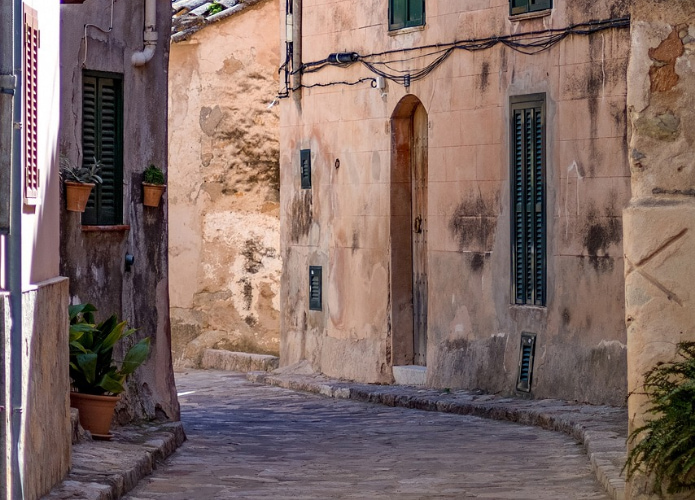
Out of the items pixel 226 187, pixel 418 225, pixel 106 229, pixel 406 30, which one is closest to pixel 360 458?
pixel 106 229

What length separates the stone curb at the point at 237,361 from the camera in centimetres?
2028

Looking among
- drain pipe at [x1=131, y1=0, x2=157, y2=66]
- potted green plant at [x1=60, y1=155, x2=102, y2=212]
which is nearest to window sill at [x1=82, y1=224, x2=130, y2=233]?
potted green plant at [x1=60, y1=155, x2=102, y2=212]

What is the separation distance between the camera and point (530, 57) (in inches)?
586

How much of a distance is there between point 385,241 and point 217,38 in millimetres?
5380

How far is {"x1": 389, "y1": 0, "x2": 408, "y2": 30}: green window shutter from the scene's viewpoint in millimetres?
16797

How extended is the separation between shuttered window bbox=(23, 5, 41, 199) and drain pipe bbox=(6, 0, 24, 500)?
1.27 ft

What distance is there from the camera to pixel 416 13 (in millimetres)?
16641

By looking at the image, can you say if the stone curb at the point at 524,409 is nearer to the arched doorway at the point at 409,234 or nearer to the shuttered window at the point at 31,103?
the arched doorway at the point at 409,234

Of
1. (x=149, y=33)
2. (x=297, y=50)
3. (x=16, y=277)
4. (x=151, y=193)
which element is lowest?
(x=16, y=277)

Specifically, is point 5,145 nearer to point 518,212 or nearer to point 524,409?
point 524,409

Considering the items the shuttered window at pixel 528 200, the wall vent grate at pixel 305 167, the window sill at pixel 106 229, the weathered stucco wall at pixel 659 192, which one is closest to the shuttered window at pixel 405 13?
the shuttered window at pixel 528 200

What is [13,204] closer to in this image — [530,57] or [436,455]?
[436,455]

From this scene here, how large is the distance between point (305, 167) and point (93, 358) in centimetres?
914

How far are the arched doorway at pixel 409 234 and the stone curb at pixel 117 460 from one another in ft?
18.9
